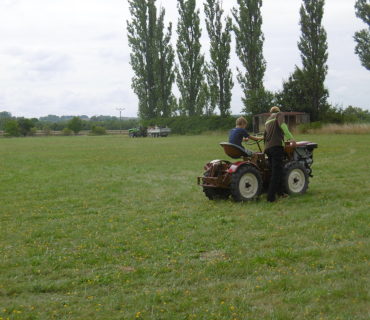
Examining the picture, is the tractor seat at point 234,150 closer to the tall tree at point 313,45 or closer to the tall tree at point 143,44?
the tall tree at point 313,45

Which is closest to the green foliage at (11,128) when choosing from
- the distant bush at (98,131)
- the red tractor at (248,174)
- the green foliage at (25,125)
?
the green foliage at (25,125)

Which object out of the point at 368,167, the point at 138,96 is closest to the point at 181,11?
the point at 138,96

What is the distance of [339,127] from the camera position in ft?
118

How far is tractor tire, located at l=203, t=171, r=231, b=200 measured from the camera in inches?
357

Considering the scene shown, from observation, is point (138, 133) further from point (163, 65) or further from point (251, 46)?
point (251, 46)

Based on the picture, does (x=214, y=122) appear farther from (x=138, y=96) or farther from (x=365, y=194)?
(x=365, y=194)

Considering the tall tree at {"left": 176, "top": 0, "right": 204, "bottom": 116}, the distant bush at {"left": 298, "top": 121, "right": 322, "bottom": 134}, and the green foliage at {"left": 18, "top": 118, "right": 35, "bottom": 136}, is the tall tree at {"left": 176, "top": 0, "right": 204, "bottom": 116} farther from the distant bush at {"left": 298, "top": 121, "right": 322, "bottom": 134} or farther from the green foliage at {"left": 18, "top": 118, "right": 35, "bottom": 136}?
the green foliage at {"left": 18, "top": 118, "right": 35, "bottom": 136}

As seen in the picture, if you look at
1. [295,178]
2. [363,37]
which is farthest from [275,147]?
[363,37]

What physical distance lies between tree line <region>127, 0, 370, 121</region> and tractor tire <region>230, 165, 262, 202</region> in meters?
35.5

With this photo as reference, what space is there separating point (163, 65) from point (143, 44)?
409 centimetres

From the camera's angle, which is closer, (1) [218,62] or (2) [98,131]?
(1) [218,62]

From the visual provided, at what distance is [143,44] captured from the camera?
2151 inches

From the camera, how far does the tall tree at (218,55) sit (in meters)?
46.7

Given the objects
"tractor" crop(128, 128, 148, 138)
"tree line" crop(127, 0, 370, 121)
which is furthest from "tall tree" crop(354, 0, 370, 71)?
"tractor" crop(128, 128, 148, 138)
